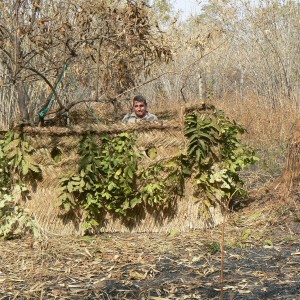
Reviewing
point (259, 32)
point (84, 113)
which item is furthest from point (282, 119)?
point (84, 113)

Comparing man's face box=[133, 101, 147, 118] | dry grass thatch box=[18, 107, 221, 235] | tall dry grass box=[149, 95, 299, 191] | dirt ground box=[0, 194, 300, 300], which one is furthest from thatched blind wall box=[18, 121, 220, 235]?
tall dry grass box=[149, 95, 299, 191]

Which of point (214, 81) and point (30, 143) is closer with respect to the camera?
point (30, 143)

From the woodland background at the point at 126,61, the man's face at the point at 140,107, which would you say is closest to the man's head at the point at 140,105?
the man's face at the point at 140,107

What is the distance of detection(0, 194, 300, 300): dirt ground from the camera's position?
10.7ft

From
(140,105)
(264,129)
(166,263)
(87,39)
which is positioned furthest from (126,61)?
(264,129)

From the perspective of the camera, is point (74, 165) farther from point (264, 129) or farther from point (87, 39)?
point (264, 129)

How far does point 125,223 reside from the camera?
4754 mm

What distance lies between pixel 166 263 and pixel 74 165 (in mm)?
1381

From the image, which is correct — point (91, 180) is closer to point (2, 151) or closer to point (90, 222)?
point (90, 222)

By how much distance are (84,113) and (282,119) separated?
172 inches

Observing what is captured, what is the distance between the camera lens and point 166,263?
3.84 metres

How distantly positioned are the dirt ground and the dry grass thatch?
0.12 m

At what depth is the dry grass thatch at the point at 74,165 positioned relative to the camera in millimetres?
4668

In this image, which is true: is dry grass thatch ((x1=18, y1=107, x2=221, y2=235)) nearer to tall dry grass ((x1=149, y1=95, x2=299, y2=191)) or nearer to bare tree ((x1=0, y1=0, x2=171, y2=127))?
bare tree ((x1=0, y1=0, x2=171, y2=127))
